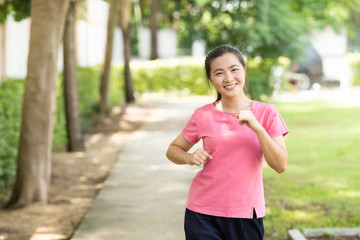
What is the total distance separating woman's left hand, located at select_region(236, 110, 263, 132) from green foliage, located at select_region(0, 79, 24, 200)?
5349 mm

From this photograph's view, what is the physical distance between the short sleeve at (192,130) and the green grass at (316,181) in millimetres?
2611

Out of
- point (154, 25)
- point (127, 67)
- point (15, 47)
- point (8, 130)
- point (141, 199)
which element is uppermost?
point (154, 25)

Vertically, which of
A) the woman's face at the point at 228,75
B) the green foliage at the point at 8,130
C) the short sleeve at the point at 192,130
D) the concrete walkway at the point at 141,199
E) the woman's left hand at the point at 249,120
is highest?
the woman's face at the point at 228,75

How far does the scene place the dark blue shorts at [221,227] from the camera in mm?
2998

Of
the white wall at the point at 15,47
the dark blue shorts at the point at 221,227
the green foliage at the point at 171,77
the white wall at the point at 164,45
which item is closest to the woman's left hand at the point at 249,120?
the dark blue shorts at the point at 221,227

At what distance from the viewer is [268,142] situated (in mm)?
2787

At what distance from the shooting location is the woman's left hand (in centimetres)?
273

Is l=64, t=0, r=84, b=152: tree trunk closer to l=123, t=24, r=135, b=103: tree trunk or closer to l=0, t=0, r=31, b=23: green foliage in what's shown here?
l=0, t=0, r=31, b=23: green foliage

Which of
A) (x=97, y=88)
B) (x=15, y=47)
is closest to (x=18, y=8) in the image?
(x=15, y=47)

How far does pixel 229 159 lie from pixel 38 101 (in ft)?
13.8

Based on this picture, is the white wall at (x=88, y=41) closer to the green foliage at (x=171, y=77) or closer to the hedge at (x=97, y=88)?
the hedge at (x=97, y=88)

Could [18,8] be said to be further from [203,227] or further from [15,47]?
[203,227]

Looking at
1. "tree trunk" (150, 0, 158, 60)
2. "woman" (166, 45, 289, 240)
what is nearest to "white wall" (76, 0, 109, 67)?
"tree trunk" (150, 0, 158, 60)

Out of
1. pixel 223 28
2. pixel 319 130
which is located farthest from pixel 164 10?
pixel 319 130
